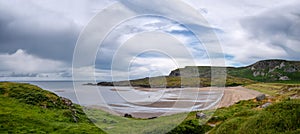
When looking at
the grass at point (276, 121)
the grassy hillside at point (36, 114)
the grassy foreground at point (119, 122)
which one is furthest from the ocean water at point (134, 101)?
the grass at point (276, 121)

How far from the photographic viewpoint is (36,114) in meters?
43.7

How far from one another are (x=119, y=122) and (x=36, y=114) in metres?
12.5

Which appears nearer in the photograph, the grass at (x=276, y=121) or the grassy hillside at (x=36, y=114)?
the grass at (x=276, y=121)

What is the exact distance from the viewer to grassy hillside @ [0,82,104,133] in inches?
1297

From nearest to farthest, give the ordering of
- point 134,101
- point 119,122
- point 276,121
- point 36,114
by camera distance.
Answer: point 276,121 < point 36,114 < point 119,122 < point 134,101

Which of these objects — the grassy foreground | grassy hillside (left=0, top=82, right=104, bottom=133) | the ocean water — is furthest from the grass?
the ocean water

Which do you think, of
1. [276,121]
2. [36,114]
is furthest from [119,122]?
[276,121]

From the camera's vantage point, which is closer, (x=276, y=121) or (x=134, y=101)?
(x=276, y=121)

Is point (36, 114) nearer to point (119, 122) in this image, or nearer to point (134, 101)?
point (119, 122)

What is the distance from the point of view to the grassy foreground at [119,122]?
14406 mm

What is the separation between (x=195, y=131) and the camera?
31766 millimetres

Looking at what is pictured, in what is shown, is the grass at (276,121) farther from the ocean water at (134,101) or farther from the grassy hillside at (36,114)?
the ocean water at (134,101)

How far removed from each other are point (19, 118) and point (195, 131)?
2151 centimetres

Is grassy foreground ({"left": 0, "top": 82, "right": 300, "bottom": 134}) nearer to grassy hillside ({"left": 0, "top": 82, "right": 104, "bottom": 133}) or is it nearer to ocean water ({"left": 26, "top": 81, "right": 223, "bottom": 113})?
grassy hillside ({"left": 0, "top": 82, "right": 104, "bottom": 133})
